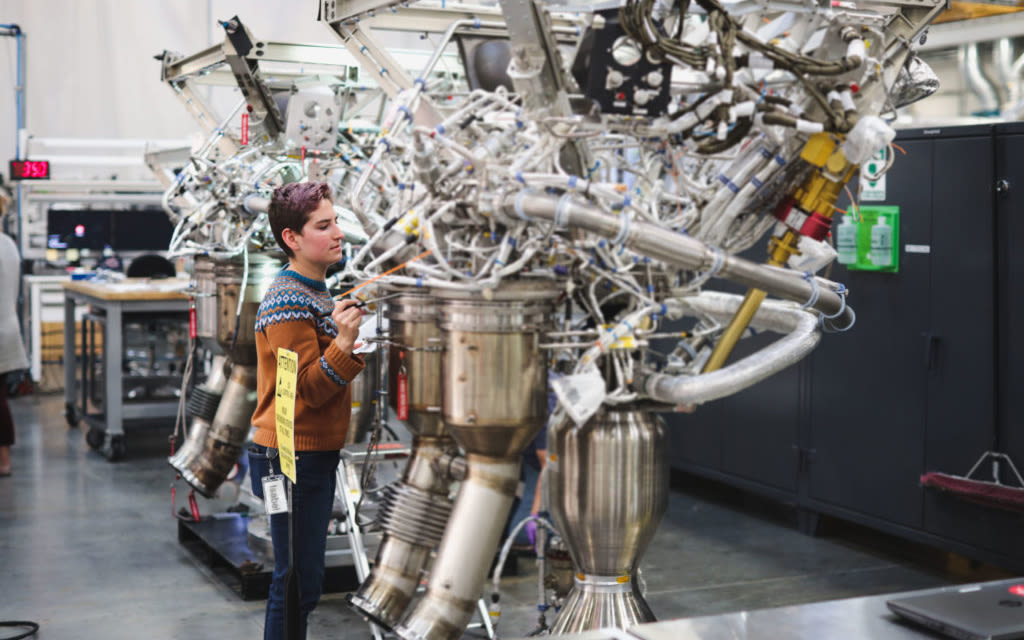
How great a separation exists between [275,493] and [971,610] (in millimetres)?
1484

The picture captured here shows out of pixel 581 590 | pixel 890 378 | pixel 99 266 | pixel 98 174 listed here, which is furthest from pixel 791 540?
pixel 98 174

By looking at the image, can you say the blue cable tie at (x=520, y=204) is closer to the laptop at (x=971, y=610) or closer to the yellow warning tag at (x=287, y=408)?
the yellow warning tag at (x=287, y=408)

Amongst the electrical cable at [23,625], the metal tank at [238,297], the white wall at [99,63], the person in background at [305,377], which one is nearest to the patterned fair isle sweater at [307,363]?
the person in background at [305,377]

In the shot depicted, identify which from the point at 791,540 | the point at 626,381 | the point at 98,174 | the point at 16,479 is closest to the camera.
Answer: the point at 626,381

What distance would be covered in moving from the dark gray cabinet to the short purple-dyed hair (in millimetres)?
2556

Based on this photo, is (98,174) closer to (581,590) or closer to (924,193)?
(924,193)

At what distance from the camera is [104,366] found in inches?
255

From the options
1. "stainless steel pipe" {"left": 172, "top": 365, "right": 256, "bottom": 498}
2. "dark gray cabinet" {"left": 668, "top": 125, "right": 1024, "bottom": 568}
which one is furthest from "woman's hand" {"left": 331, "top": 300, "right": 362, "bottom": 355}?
"dark gray cabinet" {"left": 668, "top": 125, "right": 1024, "bottom": 568}

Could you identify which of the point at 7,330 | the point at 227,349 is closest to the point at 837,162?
the point at 227,349

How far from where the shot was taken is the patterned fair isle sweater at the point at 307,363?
8.33 ft

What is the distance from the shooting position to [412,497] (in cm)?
311

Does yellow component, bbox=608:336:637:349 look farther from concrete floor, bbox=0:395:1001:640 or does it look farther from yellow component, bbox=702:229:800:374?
concrete floor, bbox=0:395:1001:640

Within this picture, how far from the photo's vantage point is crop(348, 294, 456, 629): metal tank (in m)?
3.01

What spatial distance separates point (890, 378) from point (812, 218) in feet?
6.60
